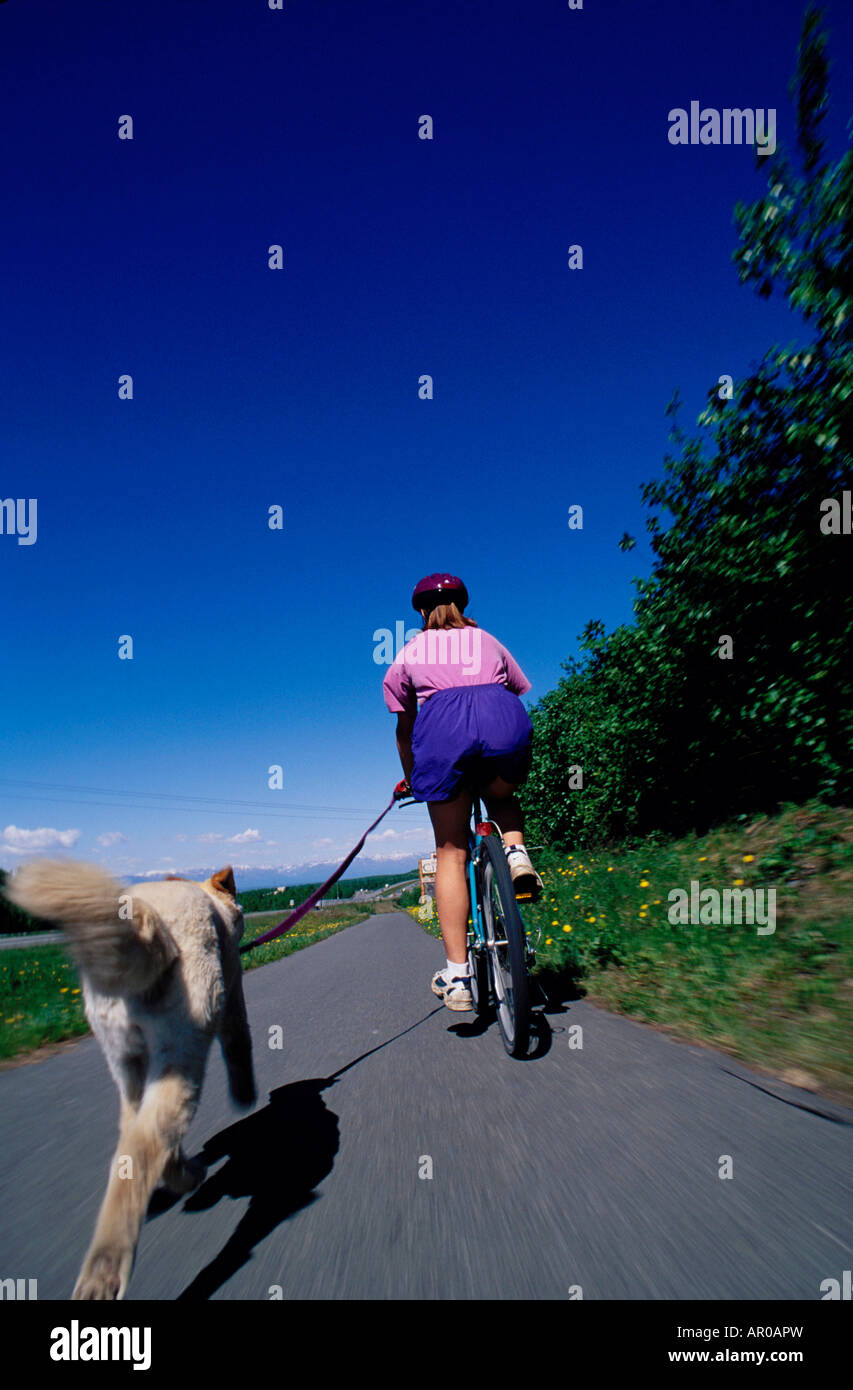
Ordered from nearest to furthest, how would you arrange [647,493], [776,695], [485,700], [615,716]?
1. [485,700]
2. [776,695]
3. [647,493]
4. [615,716]

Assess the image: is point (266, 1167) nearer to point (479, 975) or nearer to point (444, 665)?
point (479, 975)

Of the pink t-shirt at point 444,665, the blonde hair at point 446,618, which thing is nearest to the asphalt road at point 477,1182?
the pink t-shirt at point 444,665

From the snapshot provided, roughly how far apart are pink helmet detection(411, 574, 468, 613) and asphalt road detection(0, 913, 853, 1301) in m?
2.46

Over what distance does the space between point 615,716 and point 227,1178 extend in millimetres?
9107

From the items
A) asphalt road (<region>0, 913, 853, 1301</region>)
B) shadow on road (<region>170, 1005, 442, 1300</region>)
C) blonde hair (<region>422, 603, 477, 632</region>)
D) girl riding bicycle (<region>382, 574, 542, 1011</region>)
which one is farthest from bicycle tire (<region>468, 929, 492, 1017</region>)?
blonde hair (<region>422, 603, 477, 632</region>)

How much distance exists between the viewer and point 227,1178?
2.01m

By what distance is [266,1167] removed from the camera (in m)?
2.05

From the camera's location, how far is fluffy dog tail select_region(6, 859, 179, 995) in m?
1.39

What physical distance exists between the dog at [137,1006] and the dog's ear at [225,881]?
573 millimetres

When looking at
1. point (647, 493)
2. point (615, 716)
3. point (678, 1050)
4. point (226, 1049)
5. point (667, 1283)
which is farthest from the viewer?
point (615, 716)

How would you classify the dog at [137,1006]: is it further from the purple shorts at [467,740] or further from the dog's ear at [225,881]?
the purple shorts at [467,740]

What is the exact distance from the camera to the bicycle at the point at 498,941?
2666 millimetres
